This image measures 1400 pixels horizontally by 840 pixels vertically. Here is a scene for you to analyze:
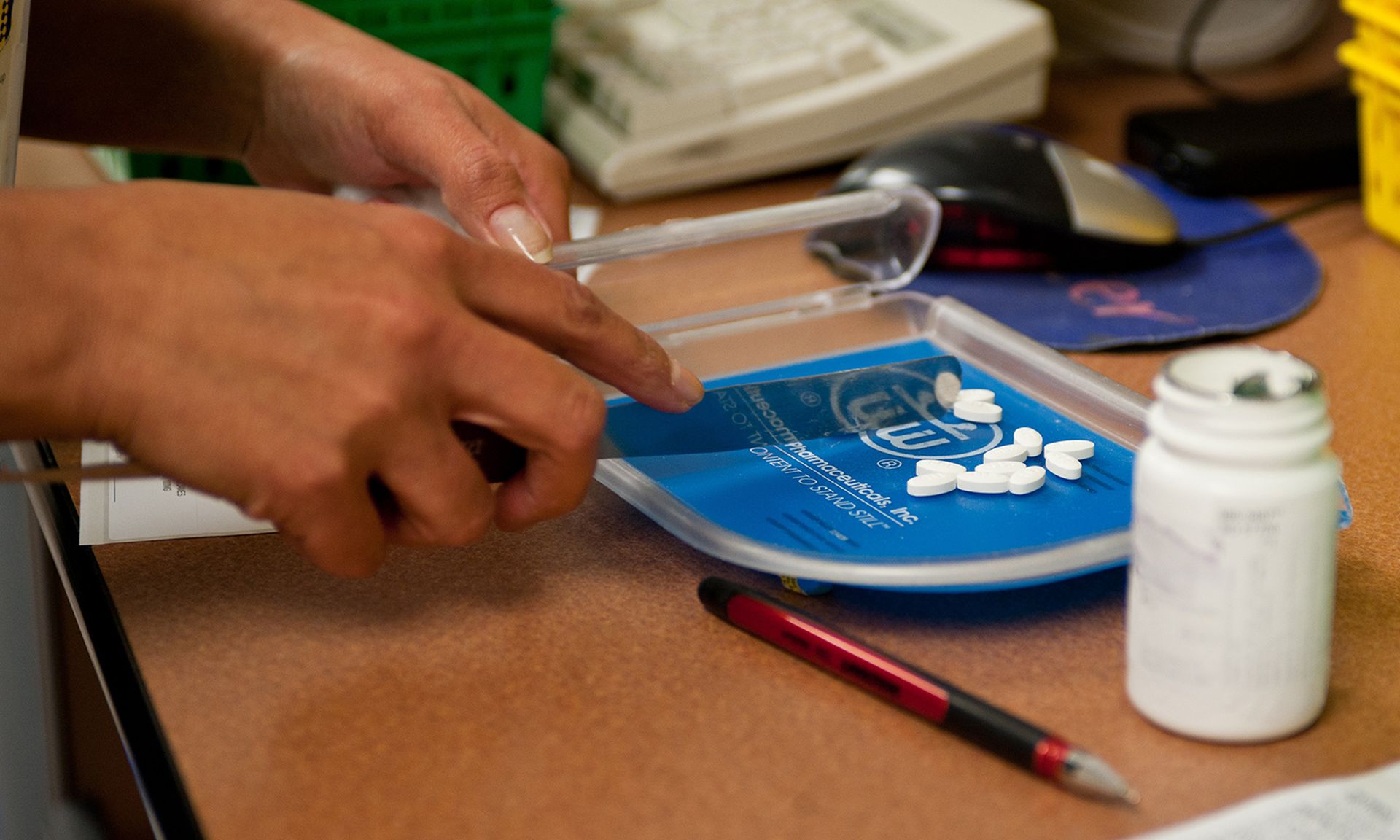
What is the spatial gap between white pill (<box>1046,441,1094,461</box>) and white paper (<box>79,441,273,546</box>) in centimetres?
35

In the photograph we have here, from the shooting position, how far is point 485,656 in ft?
1.62

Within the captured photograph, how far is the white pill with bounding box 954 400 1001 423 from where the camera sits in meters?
0.61

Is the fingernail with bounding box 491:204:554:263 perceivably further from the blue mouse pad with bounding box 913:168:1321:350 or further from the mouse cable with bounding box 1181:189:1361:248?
the mouse cable with bounding box 1181:189:1361:248

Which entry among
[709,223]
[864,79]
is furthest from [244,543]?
[864,79]

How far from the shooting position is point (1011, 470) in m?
0.55

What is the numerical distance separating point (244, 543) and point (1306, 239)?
0.73 m

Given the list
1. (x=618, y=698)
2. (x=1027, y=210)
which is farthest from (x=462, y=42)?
(x=618, y=698)

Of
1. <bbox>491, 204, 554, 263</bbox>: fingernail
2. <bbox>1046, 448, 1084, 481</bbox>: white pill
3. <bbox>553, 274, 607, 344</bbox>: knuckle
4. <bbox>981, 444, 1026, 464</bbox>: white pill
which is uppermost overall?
<bbox>553, 274, 607, 344</bbox>: knuckle

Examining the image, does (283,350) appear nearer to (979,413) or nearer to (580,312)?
(580,312)

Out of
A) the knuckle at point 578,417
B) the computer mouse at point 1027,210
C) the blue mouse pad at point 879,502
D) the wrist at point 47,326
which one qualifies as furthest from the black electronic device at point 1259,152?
the wrist at point 47,326

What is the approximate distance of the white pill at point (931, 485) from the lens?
1.78 ft

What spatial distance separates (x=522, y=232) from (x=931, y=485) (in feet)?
0.88

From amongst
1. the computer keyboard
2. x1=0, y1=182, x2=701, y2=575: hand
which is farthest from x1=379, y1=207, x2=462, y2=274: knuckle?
the computer keyboard

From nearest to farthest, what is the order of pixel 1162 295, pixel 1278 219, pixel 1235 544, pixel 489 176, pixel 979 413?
1. pixel 1235 544
2. pixel 979 413
3. pixel 489 176
4. pixel 1162 295
5. pixel 1278 219
